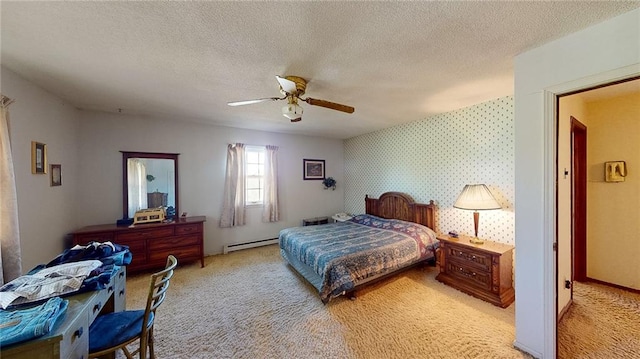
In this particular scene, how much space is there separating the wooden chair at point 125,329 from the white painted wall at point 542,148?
2.67 metres

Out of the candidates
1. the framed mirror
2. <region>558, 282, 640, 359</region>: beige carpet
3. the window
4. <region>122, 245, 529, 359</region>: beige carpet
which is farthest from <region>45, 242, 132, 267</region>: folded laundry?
<region>558, 282, 640, 359</region>: beige carpet

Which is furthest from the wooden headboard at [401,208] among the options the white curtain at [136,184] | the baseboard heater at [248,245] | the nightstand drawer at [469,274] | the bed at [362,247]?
the white curtain at [136,184]

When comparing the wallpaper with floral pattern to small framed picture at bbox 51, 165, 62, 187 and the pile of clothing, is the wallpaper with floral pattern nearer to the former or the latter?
the pile of clothing

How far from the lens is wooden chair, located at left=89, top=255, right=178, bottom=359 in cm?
135

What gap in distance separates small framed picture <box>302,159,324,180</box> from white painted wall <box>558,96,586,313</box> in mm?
4019

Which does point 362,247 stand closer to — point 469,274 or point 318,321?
point 318,321

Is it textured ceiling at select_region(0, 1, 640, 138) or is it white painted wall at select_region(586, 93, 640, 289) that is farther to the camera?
white painted wall at select_region(586, 93, 640, 289)

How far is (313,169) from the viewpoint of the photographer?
528 cm

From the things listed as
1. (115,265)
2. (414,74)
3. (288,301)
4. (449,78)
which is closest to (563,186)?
(449,78)

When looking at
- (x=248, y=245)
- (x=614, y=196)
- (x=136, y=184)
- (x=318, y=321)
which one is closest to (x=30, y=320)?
(x=318, y=321)

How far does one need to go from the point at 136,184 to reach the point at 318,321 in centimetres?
348

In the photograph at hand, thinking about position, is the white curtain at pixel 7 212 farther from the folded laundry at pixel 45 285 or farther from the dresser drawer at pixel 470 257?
the dresser drawer at pixel 470 257

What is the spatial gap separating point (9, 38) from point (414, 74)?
3.16 meters

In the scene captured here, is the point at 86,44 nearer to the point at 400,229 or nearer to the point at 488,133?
the point at 400,229
